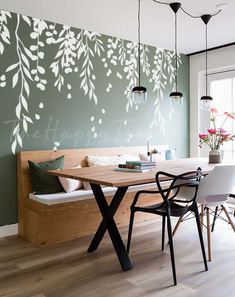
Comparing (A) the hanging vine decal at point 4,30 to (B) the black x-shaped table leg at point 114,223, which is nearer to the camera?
(B) the black x-shaped table leg at point 114,223

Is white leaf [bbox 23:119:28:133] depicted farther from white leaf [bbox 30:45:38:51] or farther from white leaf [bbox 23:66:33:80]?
white leaf [bbox 30:45:38:51]

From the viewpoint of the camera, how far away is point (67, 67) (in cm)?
381

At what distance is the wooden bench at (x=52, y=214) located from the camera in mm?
3100

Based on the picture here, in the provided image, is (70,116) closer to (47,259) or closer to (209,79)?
(47,259)

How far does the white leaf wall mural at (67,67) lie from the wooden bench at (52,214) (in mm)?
316

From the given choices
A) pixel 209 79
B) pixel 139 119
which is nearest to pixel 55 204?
pixel 139 119

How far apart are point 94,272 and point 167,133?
9.97ft

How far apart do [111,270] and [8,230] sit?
1467 mm

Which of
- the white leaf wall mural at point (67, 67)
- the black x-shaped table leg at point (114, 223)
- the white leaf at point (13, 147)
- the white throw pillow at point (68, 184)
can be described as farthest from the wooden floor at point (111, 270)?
the white leaf wall mural at point (67, 67)

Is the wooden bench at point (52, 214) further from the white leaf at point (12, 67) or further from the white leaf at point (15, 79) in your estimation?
the white leaf at point (12, 67)

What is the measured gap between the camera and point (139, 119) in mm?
4660

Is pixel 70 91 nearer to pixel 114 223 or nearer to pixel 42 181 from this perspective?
pixel 42 181

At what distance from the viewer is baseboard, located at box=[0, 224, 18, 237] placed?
338 cm

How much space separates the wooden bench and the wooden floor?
12cm
